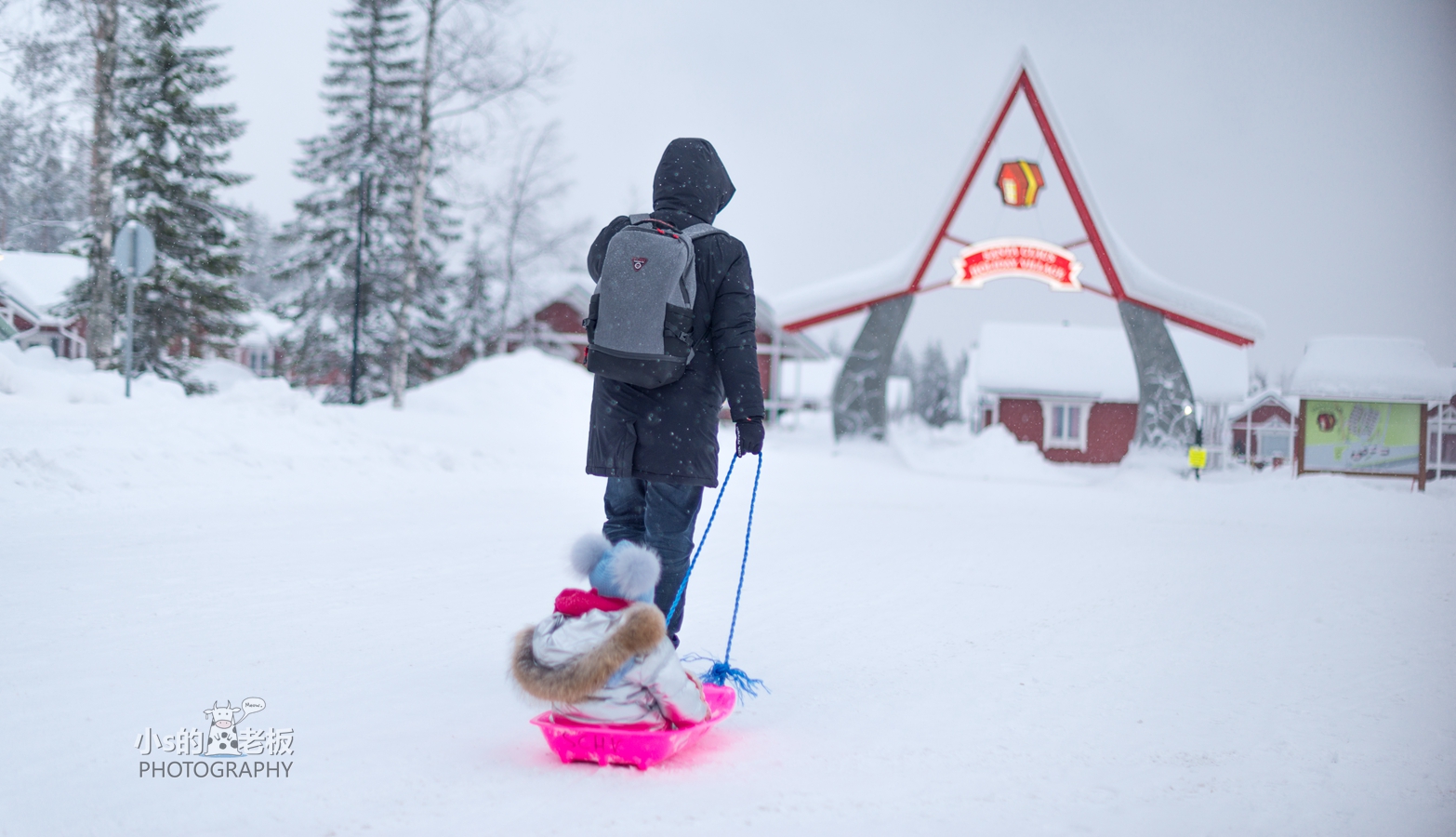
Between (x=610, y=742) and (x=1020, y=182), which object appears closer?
(x=610, y=742)

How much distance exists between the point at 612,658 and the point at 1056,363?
67.4ft

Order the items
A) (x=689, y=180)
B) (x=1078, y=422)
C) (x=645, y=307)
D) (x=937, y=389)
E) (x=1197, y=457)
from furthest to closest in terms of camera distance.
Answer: (x=937, y=389)
(x=1078, y=422)
(x=1197, y=457)
(x=689, y=180)
(x=645, y=307)

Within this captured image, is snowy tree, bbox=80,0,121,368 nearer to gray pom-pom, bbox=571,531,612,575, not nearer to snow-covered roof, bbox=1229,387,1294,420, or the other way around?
gray pom-pom, bbox=571,531,612,575

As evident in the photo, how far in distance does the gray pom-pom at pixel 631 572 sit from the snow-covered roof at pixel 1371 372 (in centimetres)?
799

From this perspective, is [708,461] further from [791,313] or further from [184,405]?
[791,313]

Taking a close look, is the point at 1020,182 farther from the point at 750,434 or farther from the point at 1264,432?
the point at 750,434

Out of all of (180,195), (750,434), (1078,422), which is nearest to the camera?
(750,434)

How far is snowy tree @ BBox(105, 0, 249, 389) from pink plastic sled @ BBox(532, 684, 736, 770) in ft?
64.1

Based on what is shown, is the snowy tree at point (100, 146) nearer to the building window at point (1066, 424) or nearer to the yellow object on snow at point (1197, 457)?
the yellow object on snow at point (1197, 457)

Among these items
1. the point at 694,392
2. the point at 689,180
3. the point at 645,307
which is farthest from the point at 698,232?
the point at 694,392

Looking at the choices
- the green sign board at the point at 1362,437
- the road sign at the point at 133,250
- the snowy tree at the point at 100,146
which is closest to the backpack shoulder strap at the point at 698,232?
the road sign at the point at 133,250

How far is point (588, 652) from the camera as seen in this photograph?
2.30 metres

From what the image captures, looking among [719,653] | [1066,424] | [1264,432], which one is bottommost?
[719,653]

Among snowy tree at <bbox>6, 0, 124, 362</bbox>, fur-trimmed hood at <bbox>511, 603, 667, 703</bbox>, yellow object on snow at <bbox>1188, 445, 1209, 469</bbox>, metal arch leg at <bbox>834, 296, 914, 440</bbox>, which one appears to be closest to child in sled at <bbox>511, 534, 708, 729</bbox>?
fur-trimmed hood at <bbox>511, 603, 667, 703</bbox>
